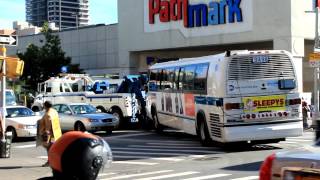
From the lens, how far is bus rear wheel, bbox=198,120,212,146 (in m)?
19.0

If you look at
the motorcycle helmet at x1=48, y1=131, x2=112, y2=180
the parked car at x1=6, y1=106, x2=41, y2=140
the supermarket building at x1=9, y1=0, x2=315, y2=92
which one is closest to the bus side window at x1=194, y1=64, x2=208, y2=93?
the parked car at x1=6, y1=106, x2=41, y2=140

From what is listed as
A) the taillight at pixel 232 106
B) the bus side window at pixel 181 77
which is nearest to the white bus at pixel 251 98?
the taillight at pixel 232 106

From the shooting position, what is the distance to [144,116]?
2903 cm

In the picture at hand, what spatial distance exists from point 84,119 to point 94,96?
568 centimetres

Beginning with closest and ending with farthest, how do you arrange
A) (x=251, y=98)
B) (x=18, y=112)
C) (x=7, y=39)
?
(x=7, y=39) → (x=251, y=98) → (x=18, y=112)

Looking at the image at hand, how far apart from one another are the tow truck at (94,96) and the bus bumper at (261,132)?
39.4 feet

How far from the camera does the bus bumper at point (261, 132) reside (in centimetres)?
1739

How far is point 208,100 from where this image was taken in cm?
1870

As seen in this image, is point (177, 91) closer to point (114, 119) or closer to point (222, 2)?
point (114, 119)

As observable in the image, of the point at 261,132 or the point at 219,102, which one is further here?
the point at 219,102

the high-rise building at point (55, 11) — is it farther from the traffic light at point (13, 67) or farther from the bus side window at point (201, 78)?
the traffic light at point (13, 67)

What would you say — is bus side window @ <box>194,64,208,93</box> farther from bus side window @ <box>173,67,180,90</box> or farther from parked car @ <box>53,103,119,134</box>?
parked car @ <box>53,103,119,134</box>

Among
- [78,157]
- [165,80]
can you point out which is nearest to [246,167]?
[78,157]

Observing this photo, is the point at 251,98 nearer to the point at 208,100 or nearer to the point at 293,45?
the point at 208,100
